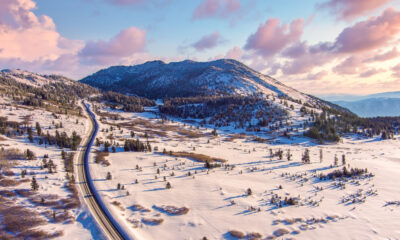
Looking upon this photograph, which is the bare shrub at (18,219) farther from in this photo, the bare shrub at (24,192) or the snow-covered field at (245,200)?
the snow-covered field at (245,200)

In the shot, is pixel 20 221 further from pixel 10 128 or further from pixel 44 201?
pixel 10 128

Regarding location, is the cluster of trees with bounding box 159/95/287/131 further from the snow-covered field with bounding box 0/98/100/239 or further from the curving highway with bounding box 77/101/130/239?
the snow-covered field with bounding box 0/98/100/239

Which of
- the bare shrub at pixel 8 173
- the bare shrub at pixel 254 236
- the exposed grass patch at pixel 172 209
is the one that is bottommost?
the bare shrub at pixel 254 236

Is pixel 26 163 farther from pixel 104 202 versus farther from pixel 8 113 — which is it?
pixel 8 113

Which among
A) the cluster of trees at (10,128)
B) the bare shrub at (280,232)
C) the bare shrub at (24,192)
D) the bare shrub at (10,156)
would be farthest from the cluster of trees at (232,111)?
the bare shrub at (24,192)

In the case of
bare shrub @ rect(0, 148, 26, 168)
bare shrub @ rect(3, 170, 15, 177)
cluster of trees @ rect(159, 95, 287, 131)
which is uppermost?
cluster of trees @ rect(159, 95, 287, 131)

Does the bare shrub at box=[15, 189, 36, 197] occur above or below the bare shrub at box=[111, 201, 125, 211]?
above

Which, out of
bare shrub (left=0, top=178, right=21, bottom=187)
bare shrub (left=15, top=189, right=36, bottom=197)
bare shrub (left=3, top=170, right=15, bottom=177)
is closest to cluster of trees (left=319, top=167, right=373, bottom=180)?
bare shrub (left=15, top=189, right=36, bottom=197)

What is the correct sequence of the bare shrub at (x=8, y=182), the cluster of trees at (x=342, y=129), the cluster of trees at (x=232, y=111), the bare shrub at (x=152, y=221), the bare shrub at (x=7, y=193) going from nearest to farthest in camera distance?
1. the bare shrub at (x=152, y=221)
2. the bare shrub at (x=7, y=193)
3. the bare shrub at (x=8, y=182)
4. the cluster of trees at (x=342, y=129)
5. the cluster of trees at (x=232, y=111)
